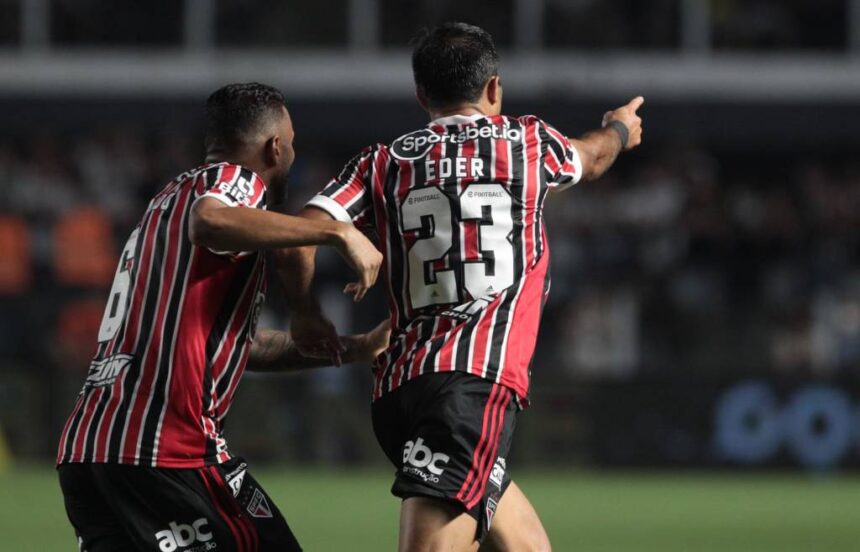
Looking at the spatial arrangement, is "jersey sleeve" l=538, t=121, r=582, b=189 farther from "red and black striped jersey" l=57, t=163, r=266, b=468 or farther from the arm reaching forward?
"red and black striped jersey" l=57, t=163, r=266, b=468

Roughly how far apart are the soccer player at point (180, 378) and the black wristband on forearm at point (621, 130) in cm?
127

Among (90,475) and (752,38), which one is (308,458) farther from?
(90,475)

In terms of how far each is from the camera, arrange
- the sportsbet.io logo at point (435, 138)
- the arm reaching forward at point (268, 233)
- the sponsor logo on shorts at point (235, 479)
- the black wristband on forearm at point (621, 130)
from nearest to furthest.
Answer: the arm reaching forward at point (268, 233), the sponsor logo on shorts at point (235, 479), the sportsbet.io logo at point (435, 138), the black wristband on forearm at point (621, 130)

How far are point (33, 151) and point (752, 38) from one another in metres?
8.60

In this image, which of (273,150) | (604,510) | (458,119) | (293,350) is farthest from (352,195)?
(604,510)

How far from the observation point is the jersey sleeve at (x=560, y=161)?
534 cm

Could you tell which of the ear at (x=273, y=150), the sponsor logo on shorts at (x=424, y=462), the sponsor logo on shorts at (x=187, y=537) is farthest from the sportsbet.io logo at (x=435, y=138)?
the sponsor logo on shorts at (x=187, y=537)

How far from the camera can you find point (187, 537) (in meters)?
4.80

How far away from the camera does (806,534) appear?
1092 centimetres

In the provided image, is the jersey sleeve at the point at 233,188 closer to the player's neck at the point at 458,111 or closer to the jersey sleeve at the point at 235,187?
the jersey sleeve at the point at 235,187

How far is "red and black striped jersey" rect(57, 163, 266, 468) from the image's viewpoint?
15.7 feet

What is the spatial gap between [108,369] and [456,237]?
1.14 metres

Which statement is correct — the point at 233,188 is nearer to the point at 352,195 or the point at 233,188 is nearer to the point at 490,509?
the point at 352,195

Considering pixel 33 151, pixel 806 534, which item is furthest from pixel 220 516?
pixel 33 151
